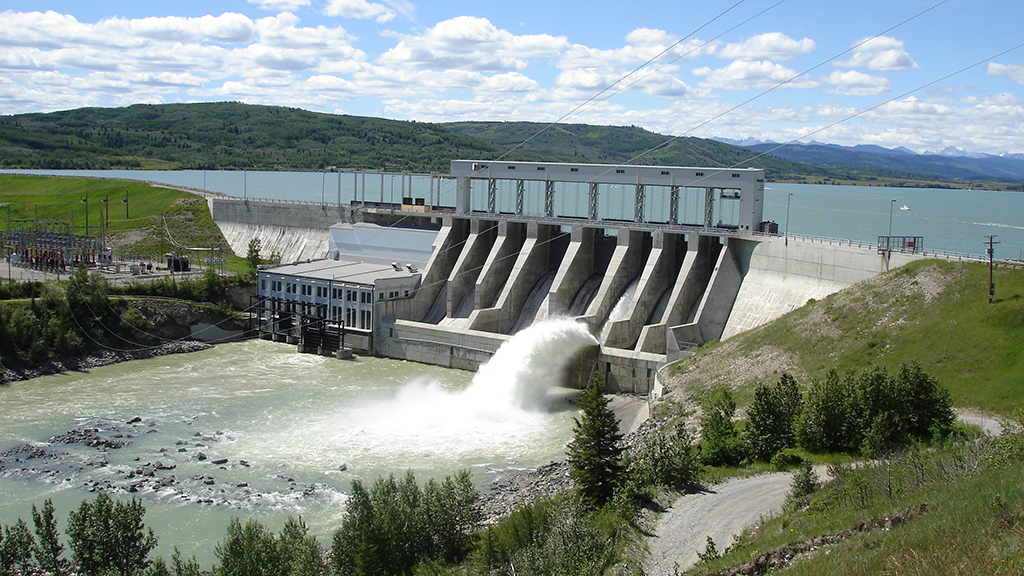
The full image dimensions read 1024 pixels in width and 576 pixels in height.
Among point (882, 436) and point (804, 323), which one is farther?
point (804, 323)

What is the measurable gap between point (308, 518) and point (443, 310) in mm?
29657

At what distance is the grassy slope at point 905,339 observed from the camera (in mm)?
29906

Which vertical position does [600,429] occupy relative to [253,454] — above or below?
above

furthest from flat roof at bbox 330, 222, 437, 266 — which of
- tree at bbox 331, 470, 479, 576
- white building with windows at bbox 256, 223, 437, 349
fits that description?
tree at bbox 331, 470, 479, 576

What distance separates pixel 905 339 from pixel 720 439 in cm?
996

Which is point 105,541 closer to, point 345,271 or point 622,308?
point 622,308

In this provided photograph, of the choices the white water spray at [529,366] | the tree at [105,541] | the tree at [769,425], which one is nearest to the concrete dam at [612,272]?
the white water spray at [529,366]

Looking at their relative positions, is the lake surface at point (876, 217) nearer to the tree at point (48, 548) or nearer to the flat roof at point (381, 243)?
the flat roof at point (381, 243)

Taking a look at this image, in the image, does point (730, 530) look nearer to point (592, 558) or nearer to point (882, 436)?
point (592, 558)

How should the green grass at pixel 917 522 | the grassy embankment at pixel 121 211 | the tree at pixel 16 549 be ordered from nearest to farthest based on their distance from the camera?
the green grass at pixel 917 522 < the tree at pixel 16 549 < the grassy embankment at pixel 121 211

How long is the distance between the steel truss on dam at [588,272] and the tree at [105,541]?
83.9 ft

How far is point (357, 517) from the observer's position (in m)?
21.9

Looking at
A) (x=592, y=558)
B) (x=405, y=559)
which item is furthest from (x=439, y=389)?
(x=592, y=558)

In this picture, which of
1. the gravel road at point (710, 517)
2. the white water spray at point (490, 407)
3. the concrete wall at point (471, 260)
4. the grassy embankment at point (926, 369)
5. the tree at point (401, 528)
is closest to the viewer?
the grassy embankment at point (926, 369)
